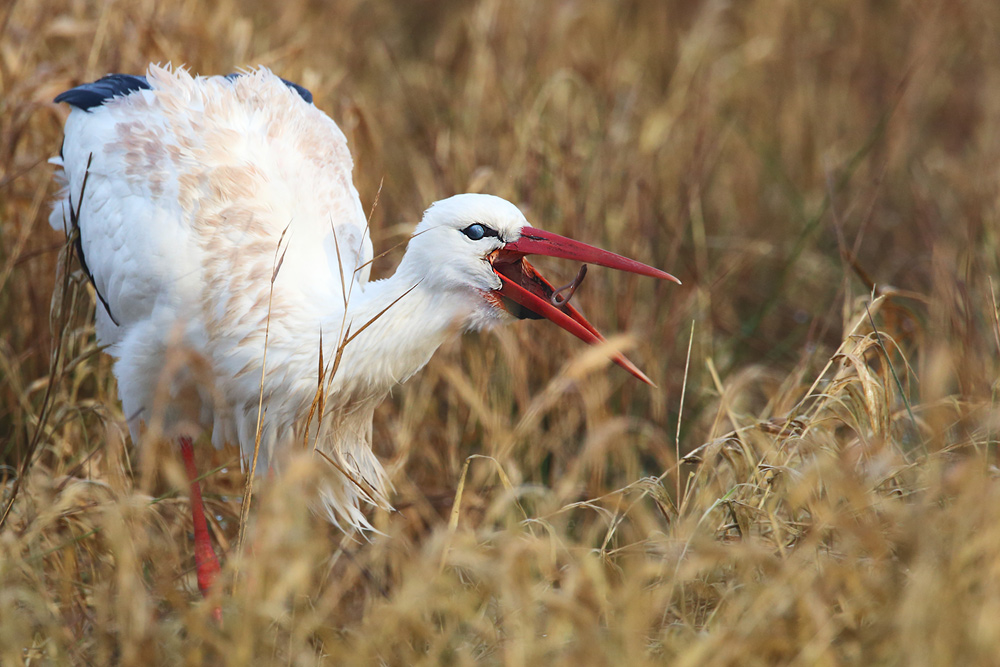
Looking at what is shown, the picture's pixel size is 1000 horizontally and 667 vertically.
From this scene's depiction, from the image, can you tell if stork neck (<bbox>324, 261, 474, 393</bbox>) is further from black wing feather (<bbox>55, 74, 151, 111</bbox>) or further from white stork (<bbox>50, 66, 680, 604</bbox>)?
black wing feather (<bbox>55, 74, 151, 111</bbox>)

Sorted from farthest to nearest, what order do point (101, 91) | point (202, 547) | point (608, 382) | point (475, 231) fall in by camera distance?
point (608, 382), point (101, 91), point (202, 547), point (475, 231)

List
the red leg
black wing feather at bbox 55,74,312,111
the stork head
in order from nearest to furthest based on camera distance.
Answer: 1. the stork head
2. the red leg
3. black wing feather at bbox 55,74,312,111

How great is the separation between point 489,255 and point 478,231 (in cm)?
7

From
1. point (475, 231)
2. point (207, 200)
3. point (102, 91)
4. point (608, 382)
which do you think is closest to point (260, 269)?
point (207, 200)

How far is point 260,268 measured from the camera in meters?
2.69

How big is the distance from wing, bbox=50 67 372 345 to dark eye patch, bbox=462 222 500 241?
0.38 m

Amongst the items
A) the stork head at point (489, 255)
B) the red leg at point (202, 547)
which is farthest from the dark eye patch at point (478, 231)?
the red leg at point (202, 547)

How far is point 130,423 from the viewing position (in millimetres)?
2906

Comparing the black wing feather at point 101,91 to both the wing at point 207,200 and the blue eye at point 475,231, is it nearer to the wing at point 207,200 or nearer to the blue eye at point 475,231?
the wing at point 207,200

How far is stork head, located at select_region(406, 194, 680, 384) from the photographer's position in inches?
94.1

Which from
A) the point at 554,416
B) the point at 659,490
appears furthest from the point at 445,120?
the point at 659,490

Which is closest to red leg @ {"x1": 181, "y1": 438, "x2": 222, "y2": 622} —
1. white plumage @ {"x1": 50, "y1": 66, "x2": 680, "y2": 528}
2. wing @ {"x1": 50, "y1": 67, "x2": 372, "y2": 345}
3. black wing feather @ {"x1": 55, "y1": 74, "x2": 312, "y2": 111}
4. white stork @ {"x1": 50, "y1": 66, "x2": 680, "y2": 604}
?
white stork @ {"x1": 50, "y1": 66, "x2": 680, "y2": 604}

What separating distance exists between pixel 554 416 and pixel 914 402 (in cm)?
133

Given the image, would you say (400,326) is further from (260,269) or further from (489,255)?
(260,269)
